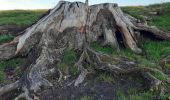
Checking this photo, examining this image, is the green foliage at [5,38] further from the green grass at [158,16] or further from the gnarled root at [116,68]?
the green grass at [158,16]

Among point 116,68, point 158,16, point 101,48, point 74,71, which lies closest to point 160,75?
point 116,68

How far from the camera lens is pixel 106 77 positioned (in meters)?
14.4

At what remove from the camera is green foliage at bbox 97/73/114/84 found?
14.2 metres

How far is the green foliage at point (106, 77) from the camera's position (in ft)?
46.6

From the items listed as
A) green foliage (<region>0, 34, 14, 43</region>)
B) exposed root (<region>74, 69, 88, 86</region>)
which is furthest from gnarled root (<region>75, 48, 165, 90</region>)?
green foliage (<region>0, 34, 14, 43</region>)

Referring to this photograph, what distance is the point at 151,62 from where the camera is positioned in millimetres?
15617

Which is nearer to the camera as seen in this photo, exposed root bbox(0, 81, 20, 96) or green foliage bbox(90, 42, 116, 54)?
exposed root bbox(0, 81, 20, 96)

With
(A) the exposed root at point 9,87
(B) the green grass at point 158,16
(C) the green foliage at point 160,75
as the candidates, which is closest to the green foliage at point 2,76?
(A) the exposed root at point 9,87

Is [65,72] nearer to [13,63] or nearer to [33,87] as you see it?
[33,87]

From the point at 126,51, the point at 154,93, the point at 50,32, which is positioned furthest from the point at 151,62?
the point at 50,32

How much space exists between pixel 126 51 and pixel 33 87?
13.9 feet

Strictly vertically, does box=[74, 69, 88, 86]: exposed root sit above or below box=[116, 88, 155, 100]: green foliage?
above

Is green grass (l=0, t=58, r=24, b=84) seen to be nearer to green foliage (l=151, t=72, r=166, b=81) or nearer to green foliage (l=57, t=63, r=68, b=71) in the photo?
green foliage (l=57, t=63, r=68, b=71)

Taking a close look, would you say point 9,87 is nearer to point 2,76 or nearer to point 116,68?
point 2,76
